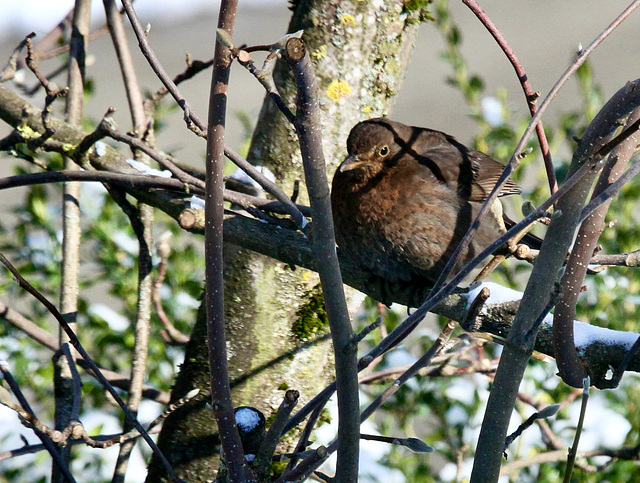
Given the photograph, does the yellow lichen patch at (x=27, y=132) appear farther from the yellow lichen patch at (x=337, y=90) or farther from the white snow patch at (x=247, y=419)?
the white snow patch at (x=247, y=419)

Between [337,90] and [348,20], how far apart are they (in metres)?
0.25

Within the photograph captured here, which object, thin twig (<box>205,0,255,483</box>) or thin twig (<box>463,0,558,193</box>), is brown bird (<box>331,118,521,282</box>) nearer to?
thin twig (<box>463,0,558,193</box>)

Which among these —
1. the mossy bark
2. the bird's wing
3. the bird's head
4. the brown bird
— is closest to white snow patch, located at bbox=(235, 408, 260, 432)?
the mossy bark

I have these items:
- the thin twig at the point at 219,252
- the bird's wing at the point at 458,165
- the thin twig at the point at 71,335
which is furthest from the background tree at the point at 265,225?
the thin twig at the point at 219,252

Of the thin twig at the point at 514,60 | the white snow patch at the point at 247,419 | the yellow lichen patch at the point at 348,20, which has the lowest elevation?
the white snow patch at the point at 247,419

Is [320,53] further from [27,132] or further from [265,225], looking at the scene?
[27,132]

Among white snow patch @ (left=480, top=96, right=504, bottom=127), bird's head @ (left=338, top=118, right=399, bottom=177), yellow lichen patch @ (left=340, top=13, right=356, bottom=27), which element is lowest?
bird's head @ (left=338, top=118, right=399, bottom=177)

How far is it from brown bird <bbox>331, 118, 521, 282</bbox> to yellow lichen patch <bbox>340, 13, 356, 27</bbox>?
0.35m

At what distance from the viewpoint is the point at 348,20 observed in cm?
264

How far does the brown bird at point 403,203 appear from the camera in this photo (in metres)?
2.78

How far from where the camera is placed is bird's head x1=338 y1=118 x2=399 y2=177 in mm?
2771

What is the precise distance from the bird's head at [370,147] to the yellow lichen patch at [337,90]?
127mm

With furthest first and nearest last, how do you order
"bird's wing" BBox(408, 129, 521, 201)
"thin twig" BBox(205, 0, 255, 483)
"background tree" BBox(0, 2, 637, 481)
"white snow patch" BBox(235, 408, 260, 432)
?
1. "bird's wing" BBox(408, 129, 521, 201)
2. "background tree" BBox(0, 2, 637, 481)
3. "white snow patch" BBox(235, 408, 260, 432)
4. "thin twig" BBox(205, 0, 255, 483)

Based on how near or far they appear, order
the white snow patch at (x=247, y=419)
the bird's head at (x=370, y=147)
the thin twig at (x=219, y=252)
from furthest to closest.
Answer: the bird's head at (x=370, y=147) → the white snow patch at (x=247, y=419) → the thin twig at (x=219, y=252)
